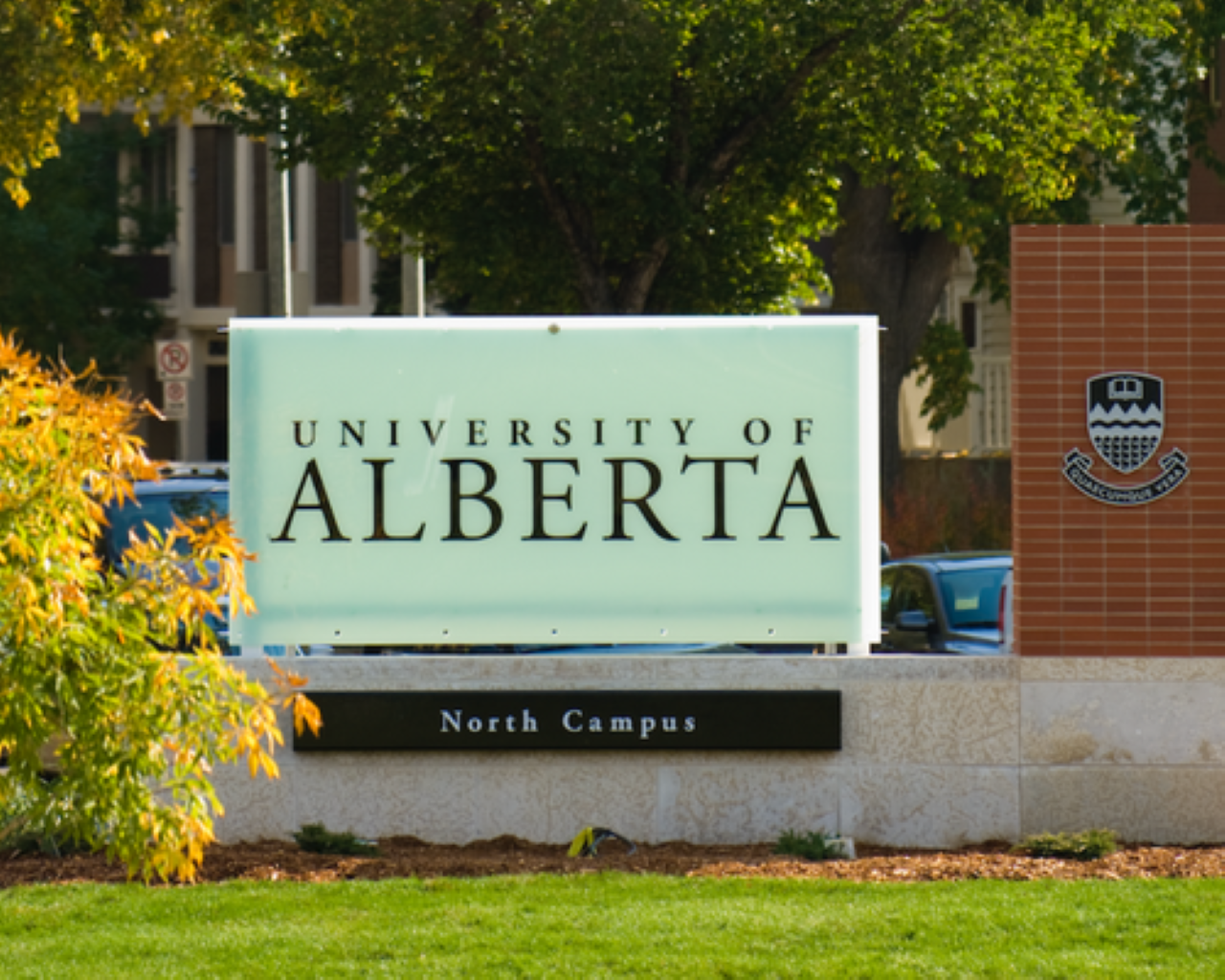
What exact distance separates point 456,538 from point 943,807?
2653mm

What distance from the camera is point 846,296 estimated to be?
22.9 metres

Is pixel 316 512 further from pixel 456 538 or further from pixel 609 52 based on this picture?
pixel 609 52

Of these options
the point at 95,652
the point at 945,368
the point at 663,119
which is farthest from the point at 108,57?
the point at 945,368

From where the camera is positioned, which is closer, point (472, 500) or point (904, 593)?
point (472, 500)

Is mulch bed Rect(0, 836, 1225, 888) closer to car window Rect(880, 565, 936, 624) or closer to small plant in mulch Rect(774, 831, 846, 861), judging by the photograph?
small plant in mulch Rect(774, 831, 846, 861)

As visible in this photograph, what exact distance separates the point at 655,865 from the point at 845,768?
3.86 ft

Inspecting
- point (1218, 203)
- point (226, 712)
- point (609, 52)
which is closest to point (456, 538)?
point (226, 712)

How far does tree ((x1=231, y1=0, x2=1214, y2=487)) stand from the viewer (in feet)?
47.0

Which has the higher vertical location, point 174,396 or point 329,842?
point 174,396

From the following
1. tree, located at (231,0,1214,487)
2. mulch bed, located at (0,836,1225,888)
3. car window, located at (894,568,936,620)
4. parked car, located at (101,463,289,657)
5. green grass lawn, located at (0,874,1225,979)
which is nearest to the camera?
green grass lawn, located at (0,874,1225,979)

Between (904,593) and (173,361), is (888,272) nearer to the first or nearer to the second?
(173,361)

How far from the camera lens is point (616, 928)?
6348 millimetres

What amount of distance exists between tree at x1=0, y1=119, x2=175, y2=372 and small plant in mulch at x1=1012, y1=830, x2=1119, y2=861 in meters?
27.8

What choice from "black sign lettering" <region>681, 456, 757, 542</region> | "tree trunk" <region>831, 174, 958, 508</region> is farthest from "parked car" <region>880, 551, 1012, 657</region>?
"tree trunk" <region>831, 174, 958, 508</region>
